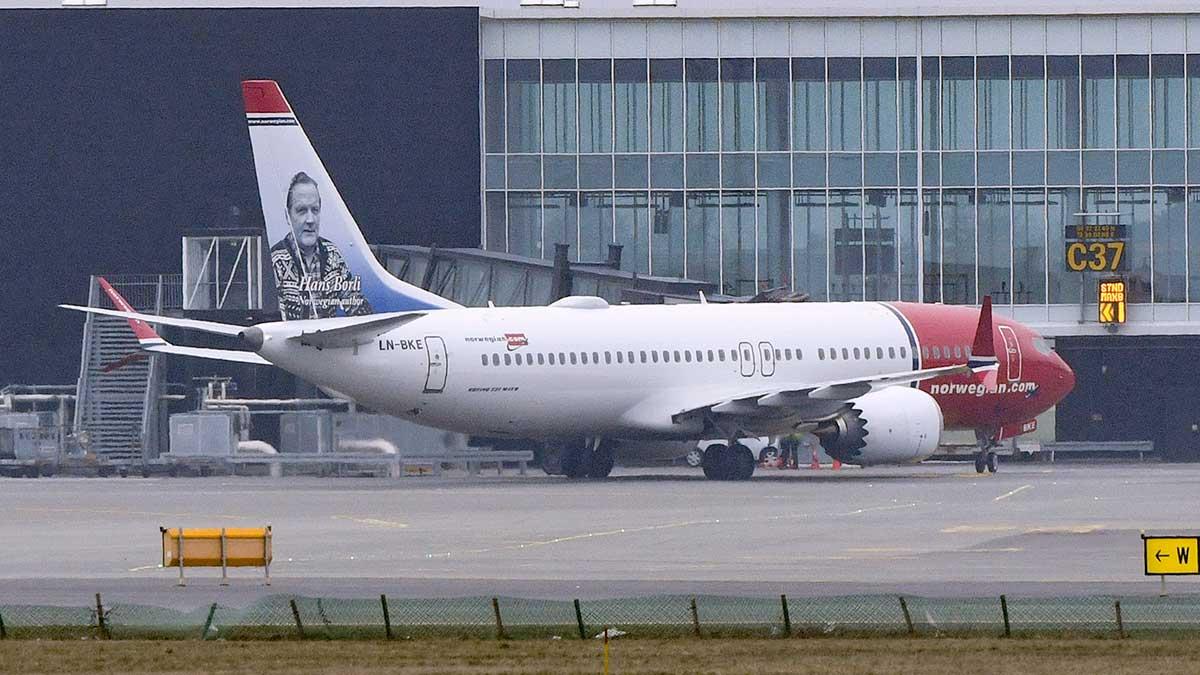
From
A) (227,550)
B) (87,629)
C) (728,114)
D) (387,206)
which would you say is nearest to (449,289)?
(387,206)

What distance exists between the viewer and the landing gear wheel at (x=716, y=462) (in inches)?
2255

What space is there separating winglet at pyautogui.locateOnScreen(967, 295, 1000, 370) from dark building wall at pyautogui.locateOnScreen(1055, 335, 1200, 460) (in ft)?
98.6

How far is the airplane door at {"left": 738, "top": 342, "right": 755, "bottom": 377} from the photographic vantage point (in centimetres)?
5869

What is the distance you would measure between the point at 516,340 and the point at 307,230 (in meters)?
5.57

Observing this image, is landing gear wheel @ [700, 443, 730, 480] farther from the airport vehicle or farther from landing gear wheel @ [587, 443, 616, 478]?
landing gear wheel @ [587, 443, 616, 478]

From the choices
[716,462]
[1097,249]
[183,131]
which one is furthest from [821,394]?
[183,131]

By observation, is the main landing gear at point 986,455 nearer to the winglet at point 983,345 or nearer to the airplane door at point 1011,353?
the airplane door at point 1011,353

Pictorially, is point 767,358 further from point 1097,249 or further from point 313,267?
point 1097,249

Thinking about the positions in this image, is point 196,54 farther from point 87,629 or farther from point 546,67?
point 87,629

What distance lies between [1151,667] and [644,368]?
37.5m

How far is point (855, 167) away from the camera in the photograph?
278 ft

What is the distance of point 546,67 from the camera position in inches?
3351

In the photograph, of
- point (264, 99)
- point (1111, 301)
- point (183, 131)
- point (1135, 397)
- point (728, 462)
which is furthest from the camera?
point (1135, 397)

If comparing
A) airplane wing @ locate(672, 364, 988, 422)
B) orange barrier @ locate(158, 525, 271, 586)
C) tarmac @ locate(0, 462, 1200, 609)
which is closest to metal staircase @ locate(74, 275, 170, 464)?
tarmac @ locate(0, 462, 1200, 609)
